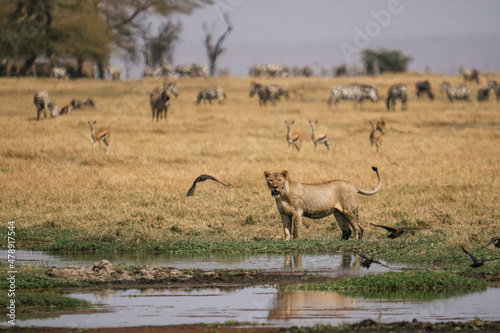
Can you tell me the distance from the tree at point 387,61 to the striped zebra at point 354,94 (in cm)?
4433

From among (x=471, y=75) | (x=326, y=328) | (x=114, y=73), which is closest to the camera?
(x=326, y=328)

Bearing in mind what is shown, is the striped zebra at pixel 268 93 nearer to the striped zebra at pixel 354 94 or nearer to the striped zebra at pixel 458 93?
the striped zebra at pixel 354 94

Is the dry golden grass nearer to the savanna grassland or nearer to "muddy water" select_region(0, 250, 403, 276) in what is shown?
the savanna grassland

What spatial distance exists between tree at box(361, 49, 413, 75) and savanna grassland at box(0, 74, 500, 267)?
165 ft

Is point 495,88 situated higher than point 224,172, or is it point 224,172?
point 495,88

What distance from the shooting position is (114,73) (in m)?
85.4

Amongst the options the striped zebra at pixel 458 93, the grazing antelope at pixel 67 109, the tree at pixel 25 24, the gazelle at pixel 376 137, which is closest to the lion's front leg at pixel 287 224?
the gazelle at pixel 376 137

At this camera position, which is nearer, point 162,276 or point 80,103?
point 162,276

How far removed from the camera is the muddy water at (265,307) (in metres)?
8.05

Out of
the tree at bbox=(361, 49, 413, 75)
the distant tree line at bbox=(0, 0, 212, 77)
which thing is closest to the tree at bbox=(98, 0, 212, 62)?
the distant tree line at bbox=(0, 0, 212, 77)

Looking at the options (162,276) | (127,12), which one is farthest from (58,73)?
(162,276)

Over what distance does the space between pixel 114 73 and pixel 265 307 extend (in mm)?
79072

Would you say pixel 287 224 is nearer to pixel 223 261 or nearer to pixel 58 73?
pixel 223 261

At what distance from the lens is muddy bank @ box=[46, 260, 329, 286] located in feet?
33.6
